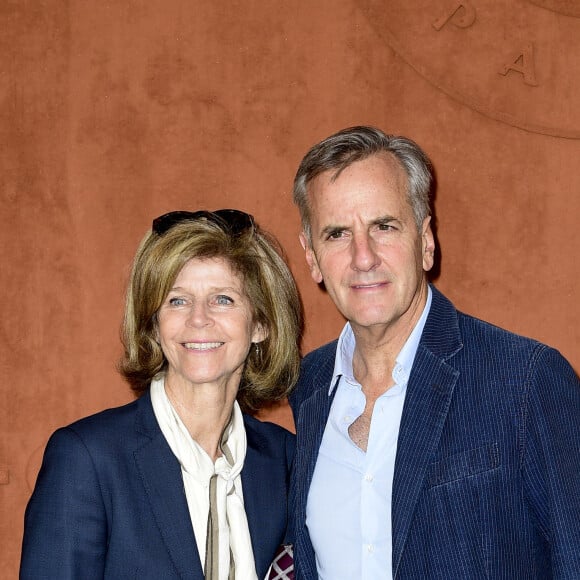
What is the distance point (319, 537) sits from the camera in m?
2.23

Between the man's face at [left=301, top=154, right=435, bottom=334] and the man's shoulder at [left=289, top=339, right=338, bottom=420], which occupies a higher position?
the man's face at [left=301, top=154, right=435, bottom=334]

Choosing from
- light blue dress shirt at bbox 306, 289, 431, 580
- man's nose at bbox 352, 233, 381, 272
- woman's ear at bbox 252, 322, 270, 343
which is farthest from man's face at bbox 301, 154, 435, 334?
woman's ear at bbox 252, 322, 270, 343

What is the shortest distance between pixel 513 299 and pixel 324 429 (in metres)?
0.89

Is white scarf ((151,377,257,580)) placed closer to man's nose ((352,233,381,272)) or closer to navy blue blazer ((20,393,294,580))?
navy blue blazer ((20,393,294,580))

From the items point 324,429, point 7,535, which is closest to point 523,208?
point 324,429

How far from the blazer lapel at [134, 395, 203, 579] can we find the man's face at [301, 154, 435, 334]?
60 cm

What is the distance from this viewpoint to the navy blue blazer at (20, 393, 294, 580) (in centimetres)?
207

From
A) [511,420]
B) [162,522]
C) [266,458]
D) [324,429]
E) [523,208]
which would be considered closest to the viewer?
[511,420]

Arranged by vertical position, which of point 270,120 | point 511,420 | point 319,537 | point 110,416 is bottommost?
point 319,537

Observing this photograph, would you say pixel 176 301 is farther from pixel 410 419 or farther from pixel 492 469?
pixel 492 469

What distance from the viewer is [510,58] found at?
111 inches

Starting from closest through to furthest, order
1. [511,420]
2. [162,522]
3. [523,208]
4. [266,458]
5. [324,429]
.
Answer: [511,420]
[162,522]
[324,429]
[266,458]
[523,208]

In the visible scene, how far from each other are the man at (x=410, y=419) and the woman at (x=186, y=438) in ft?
0.50

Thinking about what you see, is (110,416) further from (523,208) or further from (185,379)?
(523,208)
